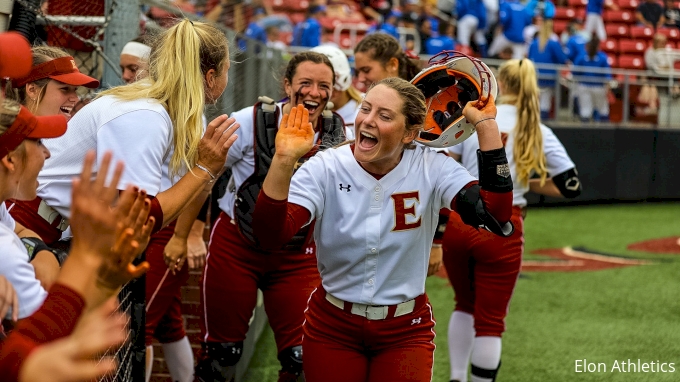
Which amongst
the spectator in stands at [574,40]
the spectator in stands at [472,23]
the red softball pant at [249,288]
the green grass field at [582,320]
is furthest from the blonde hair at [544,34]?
the red softball pant at [249,288]

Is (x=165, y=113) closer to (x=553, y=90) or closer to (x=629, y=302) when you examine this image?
(x=629, y=302)

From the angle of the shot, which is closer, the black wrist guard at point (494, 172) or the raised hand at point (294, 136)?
the raised hand at point (294, 136)

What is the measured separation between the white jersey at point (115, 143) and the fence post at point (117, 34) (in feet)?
4.65

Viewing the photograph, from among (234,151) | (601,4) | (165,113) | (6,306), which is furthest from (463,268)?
(601,4)

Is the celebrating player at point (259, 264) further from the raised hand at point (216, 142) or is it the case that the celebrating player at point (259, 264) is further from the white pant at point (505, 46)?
the white pant at point (505, 46)

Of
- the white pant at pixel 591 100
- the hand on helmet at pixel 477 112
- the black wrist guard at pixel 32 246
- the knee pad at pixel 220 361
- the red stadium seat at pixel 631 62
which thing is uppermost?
the hand on helmet at pixel 477 112

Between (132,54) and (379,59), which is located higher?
(132,54)

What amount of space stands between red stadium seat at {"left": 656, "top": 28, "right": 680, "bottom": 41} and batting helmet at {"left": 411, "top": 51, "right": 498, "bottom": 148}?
1602 cm

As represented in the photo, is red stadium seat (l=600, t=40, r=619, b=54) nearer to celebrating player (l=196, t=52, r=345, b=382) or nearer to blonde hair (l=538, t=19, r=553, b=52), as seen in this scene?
blonde hair (l=538, t=19, r=553, b=52)

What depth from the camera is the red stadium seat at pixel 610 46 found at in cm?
1850

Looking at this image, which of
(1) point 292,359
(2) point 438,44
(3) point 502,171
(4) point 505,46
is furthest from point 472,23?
(3) point 502,171

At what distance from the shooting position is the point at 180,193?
3.31m

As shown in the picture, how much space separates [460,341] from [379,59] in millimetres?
1789

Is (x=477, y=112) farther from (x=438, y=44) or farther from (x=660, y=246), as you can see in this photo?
(x=438, y=44)
